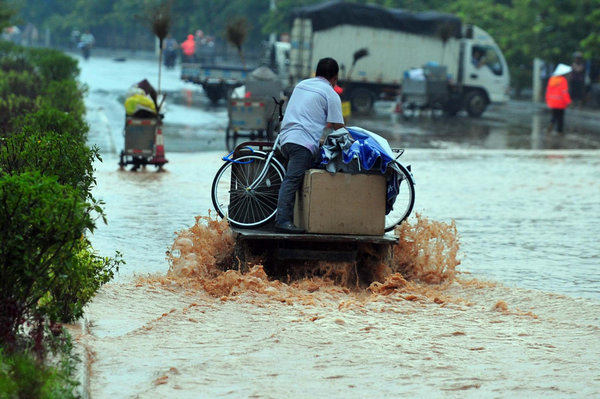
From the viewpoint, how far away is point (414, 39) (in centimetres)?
3656

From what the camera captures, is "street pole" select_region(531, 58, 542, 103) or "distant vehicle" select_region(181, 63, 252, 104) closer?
"distant vehicle" select_region(181, 63, 252, 104)

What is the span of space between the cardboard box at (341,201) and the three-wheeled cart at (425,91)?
2468cm

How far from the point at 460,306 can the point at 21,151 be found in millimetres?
3517

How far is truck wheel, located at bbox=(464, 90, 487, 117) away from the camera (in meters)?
35.0

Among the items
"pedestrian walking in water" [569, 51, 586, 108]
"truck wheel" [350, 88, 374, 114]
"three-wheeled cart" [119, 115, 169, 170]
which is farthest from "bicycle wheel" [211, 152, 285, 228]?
"pedestrian walking in water" [569, 51, 586, 108]

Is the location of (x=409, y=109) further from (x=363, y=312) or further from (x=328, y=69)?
(x=363, y=312)

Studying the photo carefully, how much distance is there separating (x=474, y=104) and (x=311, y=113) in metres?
27.3

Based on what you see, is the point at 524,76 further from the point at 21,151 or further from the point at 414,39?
the point at 21,151

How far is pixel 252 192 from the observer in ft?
29.2

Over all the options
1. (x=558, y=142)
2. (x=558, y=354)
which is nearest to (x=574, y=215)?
(x=558, y=354)

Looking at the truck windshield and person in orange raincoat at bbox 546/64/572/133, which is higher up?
the truck windshield

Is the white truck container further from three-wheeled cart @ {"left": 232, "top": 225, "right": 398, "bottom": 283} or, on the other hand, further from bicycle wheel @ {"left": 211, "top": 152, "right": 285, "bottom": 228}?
three-wheeled cart @ {"left": 232, "top": 225, "right": 398, "bottom": 283}

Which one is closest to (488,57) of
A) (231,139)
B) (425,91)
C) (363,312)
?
(425,91)

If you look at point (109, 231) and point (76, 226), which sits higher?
point (76, 226)
